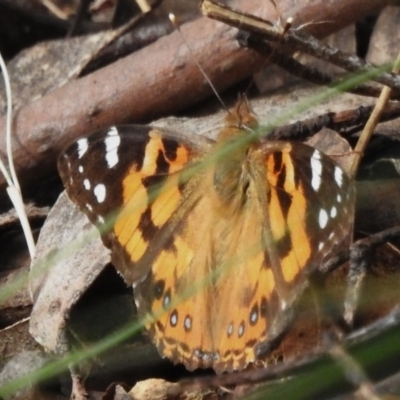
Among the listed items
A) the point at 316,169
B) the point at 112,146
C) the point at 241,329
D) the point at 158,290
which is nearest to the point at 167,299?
the point at 158,290

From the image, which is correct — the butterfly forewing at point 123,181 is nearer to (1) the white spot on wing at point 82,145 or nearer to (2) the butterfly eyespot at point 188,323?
(1) the white spot on wing at point 82,145

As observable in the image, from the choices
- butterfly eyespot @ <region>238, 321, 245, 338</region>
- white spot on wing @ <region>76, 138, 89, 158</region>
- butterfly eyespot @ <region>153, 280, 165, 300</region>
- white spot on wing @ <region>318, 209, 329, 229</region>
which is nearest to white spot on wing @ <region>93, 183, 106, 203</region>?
white spot on wing @ <region>76, 138, 89, 158</region>

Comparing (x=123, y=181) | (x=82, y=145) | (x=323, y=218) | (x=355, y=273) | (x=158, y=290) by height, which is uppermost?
(x=82, y=145)

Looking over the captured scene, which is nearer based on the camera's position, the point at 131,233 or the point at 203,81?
the point at 131,233

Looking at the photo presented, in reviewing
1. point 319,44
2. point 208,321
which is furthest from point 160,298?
point 319,44

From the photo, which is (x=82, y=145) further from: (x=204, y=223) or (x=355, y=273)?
(x=355, y=273)

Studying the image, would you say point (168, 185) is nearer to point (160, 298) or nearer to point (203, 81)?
point (160, 298)
